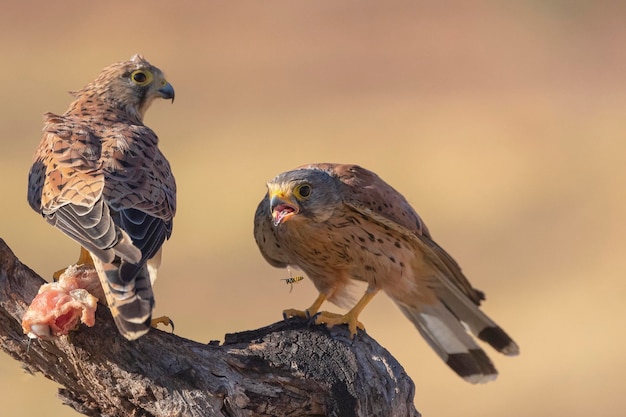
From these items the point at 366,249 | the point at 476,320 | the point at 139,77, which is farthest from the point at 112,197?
the point at 476,320

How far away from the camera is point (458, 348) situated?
552 cm

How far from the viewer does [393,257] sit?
521 centimetres

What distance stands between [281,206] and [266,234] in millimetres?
269

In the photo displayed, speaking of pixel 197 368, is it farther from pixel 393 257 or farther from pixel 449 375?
pixel 449 375

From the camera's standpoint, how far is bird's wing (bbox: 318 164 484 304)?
5.18 m

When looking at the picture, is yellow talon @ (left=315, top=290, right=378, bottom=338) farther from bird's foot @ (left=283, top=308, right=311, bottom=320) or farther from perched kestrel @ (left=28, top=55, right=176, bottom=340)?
perched kestrel @ (left=28, top=55, right=176, bottom=340)

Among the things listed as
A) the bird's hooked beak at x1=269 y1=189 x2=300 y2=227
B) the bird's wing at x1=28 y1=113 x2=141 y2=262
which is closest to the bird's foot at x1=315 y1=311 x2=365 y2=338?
the bird's hooked beak at x1=269 y1=189 x2=300 y2=227

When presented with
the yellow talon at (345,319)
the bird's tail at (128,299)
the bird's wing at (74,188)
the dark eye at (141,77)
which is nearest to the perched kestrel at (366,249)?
the yellow talon at (345,319)

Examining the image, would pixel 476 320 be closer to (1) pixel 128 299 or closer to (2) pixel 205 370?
(2) pixel 205 370

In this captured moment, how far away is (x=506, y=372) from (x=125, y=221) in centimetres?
817

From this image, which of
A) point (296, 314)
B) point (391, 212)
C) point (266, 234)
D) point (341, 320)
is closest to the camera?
point (341, 320)

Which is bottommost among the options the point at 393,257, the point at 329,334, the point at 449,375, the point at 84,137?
the point at 329,334

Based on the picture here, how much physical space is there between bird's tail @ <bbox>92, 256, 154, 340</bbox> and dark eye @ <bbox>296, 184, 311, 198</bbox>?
4.41ft

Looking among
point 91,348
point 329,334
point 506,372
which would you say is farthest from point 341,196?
point 506,372
